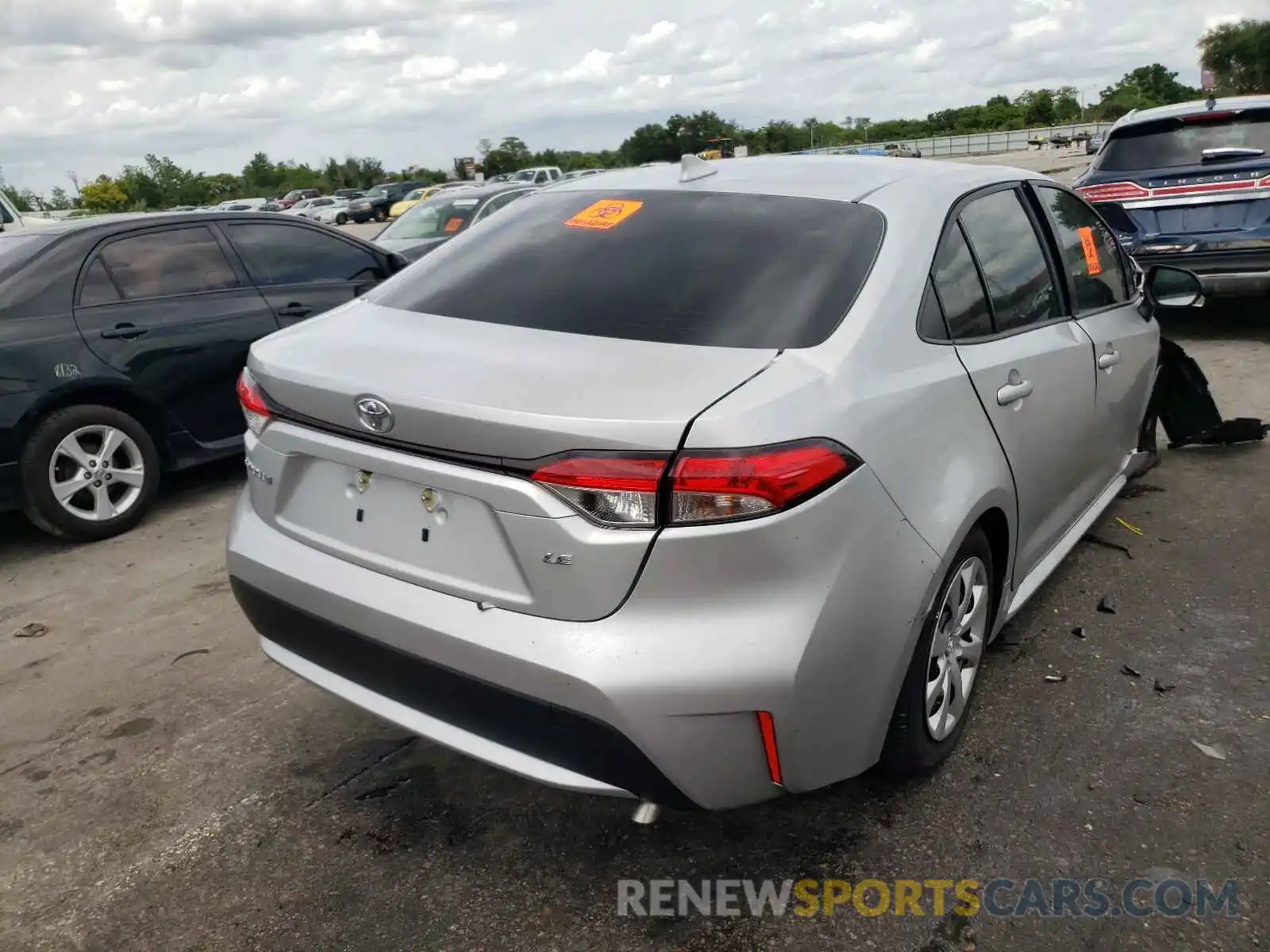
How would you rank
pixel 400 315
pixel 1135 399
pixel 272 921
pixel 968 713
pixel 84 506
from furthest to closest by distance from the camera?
1. pixel 84 506
2. pixel 1135 399
3. pixel 968 713
4. pixel 400 315
5. pixel 272 921

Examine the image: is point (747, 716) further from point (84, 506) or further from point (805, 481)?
point (84, 506)

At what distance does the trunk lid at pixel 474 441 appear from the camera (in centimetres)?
201

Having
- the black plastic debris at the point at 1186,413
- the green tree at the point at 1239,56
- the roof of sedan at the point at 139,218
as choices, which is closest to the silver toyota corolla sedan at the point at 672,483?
the black plastic debris at the point at 1186,413

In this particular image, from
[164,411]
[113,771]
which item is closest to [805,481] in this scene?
[113,771]

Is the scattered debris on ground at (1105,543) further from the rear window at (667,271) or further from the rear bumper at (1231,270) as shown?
the rear bumper at (1231,270)

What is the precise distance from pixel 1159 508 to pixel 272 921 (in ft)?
13.6

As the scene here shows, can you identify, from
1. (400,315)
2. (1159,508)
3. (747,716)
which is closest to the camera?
(747,716)

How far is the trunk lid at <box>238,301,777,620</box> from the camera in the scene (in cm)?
201

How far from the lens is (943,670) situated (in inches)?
107

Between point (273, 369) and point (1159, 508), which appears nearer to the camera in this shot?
point (273, 369)

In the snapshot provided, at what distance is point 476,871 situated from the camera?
99.6 inches

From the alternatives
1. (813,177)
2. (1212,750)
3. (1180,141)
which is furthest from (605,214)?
(1180,141)

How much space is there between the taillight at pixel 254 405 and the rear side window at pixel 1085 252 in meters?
2.68

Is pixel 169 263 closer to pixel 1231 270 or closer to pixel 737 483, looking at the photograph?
pixel 737 483
